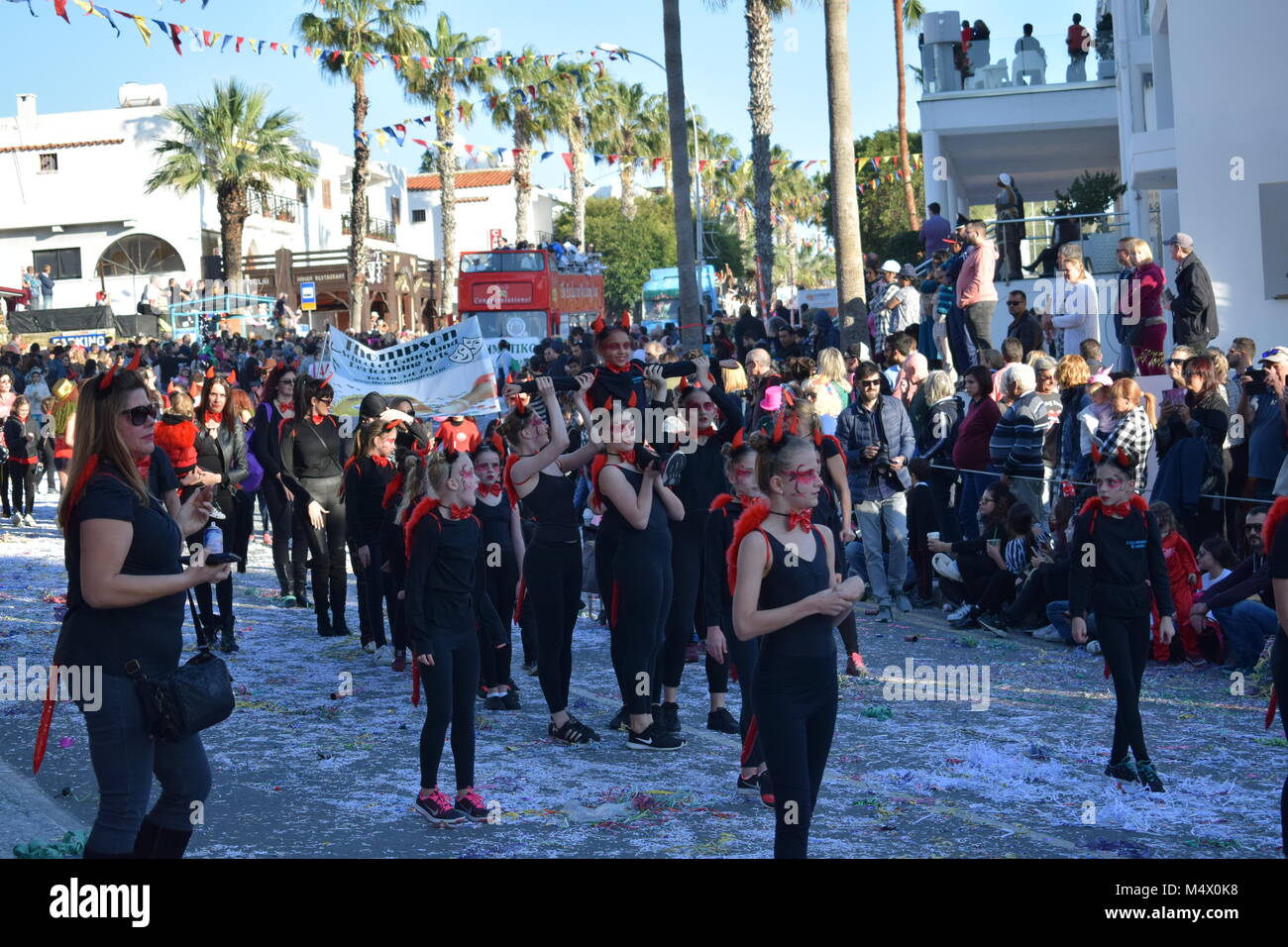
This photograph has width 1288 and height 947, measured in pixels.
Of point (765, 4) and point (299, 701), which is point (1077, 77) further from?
point (299, 701)

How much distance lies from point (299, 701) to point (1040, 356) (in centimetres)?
668

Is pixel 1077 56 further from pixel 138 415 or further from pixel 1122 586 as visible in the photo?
pixel 138 415

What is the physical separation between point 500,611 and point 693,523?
179cm

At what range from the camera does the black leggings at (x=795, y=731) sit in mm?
5227

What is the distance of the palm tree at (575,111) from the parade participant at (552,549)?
1710 inches

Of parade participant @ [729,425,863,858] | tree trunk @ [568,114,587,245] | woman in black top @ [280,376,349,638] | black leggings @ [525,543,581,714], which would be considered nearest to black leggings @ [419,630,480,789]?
black leggings @ [525,543,581,714]

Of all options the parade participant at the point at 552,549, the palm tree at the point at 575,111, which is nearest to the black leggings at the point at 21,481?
the parade participant at the point at 552,549

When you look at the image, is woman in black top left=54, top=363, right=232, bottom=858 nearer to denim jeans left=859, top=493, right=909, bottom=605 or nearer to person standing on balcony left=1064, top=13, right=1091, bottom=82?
denim jeans left=859, top=493, right=909, bottom=605

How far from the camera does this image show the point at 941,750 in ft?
26.0

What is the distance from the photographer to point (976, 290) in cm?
1606

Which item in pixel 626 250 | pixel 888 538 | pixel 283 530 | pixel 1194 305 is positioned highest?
pixel 626 250

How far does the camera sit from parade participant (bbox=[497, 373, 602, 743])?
8297mm

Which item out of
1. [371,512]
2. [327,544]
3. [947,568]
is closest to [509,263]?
[327,544]
